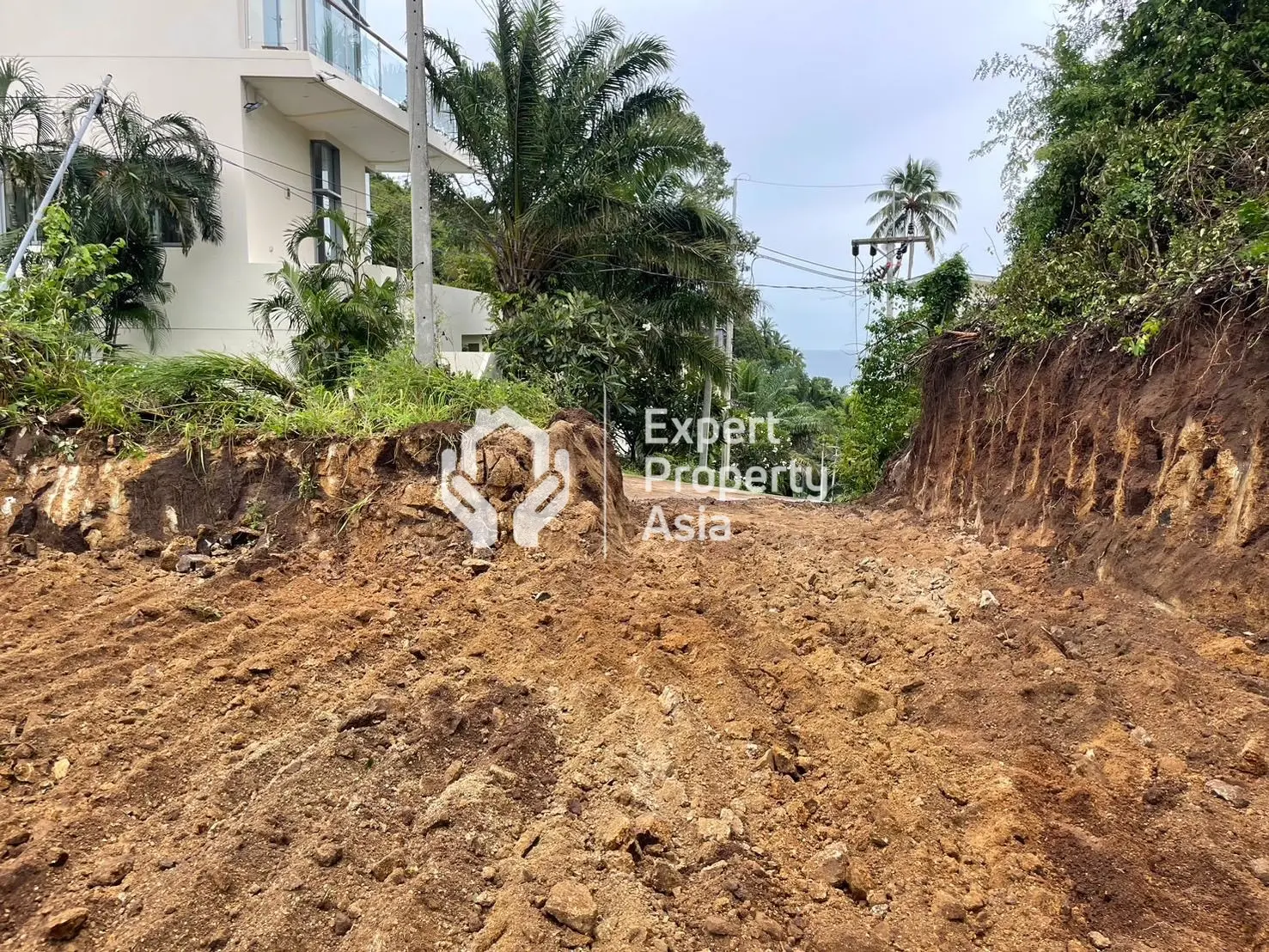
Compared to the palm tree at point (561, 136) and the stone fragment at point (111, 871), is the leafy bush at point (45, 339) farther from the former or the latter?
the palm tree at point (561, 136)

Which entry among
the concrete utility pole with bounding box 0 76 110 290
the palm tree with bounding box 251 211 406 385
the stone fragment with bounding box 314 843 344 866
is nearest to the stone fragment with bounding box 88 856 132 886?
Result: the stone fragment with bounding box 314 843 344 866

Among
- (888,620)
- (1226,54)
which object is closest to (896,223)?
(1226,54)

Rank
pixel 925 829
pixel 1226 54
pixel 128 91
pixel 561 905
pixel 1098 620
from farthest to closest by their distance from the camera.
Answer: pixel 128 91
pixel 1226 54
pixel 1098 620
pixel 925 829
pixel 561 905

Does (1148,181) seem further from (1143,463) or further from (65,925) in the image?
(65,925)

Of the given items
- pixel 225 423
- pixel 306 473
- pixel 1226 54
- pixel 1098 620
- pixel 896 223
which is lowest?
pixel 1098 620

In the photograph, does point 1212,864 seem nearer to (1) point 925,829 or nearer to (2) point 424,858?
(1) point 925,829

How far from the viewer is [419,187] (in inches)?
336

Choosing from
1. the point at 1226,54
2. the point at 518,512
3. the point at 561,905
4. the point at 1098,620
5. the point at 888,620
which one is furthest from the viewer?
the point at 1226,54

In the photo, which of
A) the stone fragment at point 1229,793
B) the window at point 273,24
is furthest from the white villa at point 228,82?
the stone fragment at point 1229,793

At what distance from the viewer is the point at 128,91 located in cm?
1151

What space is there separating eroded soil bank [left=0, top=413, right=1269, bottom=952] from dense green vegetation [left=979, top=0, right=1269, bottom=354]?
2263mm

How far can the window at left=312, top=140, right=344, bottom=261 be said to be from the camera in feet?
43.2

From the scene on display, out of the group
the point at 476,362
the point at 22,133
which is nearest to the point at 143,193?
the point at 22,133

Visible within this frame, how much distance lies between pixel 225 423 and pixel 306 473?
74cm
